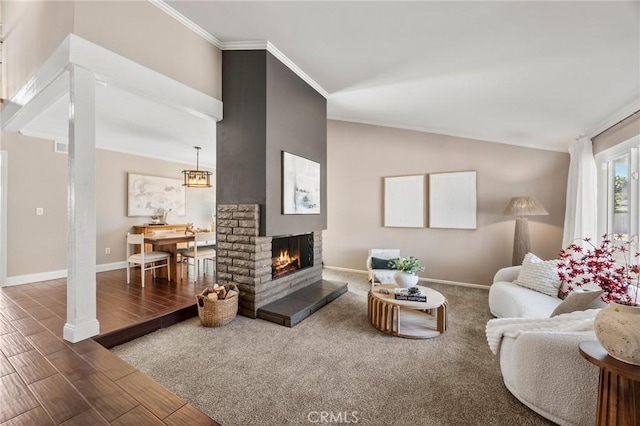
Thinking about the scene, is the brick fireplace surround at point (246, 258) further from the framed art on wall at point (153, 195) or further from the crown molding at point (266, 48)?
the framed art on wall at point (153, 195)

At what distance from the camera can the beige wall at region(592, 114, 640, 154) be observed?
8.99 feet

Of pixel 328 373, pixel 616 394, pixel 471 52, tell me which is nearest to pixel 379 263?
pixel 328 373

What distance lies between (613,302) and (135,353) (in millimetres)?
3272

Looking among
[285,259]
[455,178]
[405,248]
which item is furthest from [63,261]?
[455,178]

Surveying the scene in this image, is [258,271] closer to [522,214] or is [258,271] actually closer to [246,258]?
[246,258]

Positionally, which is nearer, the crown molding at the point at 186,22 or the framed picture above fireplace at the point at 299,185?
the crown molding at the point at 186,22

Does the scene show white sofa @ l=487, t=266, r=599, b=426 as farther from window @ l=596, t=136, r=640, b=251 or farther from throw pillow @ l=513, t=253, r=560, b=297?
window @ l=596, t=136, r=640, b=251

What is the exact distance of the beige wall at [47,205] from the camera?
400cm

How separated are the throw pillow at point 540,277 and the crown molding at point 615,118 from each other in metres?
1.67

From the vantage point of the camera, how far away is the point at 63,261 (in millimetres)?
4449

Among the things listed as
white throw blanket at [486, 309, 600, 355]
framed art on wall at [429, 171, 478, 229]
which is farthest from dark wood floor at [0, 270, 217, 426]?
framed art on wall at [429, 171, 478, 229]

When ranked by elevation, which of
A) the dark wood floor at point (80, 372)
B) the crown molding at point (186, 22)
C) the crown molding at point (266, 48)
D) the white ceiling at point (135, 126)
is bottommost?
the dark wood floor at point (80, 372)

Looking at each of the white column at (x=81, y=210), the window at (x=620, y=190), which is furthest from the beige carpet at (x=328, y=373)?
the window at (x=620, y=190)

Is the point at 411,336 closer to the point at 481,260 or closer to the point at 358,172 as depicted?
the point at 481,260
